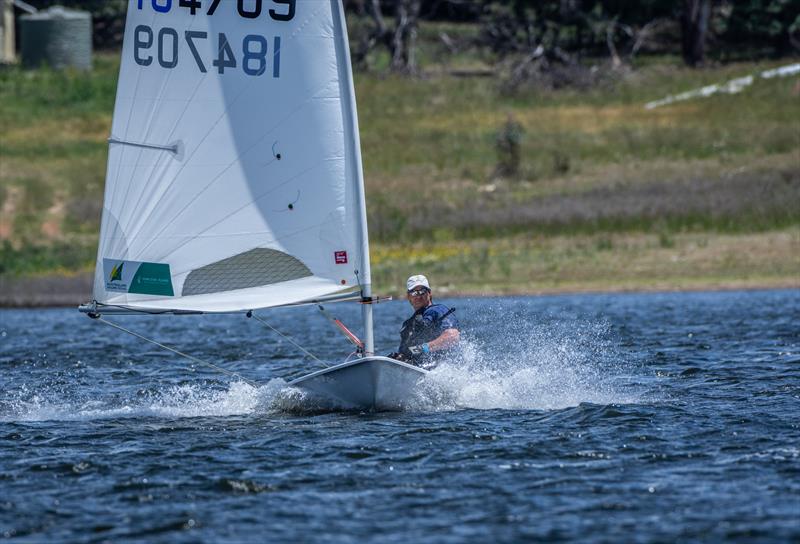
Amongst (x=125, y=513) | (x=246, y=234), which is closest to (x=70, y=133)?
(x=246, y=234)

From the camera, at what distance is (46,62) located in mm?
75562

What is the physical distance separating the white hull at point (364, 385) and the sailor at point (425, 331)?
2.55ft

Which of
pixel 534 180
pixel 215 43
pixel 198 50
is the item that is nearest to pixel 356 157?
pixel 215 43

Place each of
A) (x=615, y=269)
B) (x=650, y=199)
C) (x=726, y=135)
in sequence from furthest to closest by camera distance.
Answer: (x=726, y=135), (x=650, y=199), (x=615, y=269)

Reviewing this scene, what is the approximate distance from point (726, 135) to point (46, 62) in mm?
38993

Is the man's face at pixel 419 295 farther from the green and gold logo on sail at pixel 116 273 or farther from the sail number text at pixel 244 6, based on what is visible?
the sail number text at pixel 244 6

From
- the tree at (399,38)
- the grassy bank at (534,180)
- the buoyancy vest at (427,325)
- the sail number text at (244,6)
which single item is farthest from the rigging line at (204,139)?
the tree at (399,38)

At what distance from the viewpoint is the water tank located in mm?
74938

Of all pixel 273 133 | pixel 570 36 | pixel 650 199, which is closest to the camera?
pixel 273 133

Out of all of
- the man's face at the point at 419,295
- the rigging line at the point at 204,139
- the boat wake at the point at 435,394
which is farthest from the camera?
the man's face at the point at 419,295

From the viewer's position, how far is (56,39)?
75.1 metres

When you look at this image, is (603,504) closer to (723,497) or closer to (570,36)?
(723,497)

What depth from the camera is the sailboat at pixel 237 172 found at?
17.3m

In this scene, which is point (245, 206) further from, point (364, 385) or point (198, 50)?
point (364, 385)
